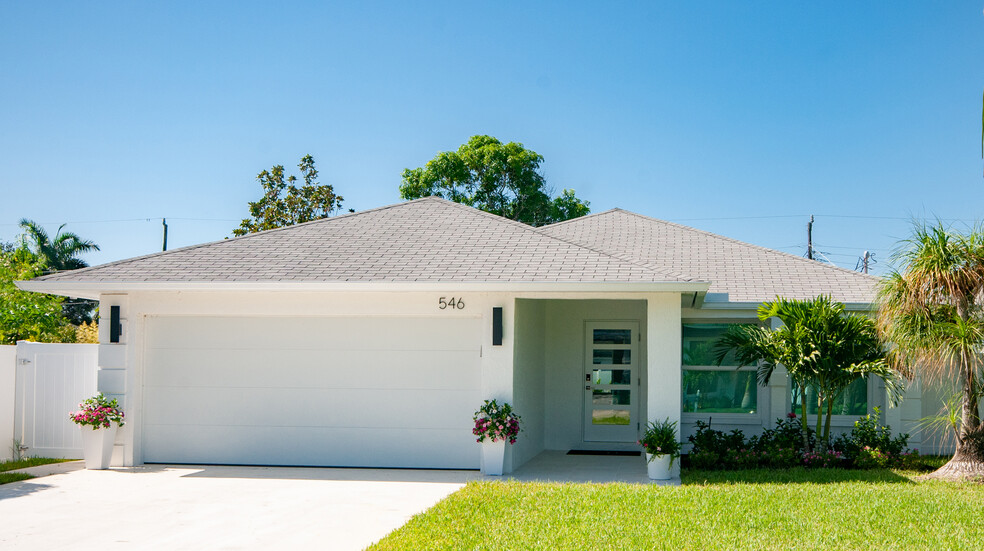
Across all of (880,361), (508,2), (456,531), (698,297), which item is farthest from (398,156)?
(456,531)

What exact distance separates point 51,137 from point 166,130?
2904 millimetres

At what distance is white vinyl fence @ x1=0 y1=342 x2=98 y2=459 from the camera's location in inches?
479

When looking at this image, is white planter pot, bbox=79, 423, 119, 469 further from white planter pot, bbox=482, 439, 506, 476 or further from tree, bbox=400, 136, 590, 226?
tree, bbox=400, 136, 590, 226

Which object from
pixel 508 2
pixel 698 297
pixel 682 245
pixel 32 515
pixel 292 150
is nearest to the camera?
pixel 32 515

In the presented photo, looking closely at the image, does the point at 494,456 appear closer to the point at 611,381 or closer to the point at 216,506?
the point at 216,506

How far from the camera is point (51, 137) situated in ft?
68.9

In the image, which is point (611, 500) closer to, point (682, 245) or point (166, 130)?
point (682, 245)

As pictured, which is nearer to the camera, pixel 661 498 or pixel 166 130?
pixel 661 498

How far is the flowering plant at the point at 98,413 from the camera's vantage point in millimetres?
10766

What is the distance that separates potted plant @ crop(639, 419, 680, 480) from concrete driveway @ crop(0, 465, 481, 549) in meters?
2.28

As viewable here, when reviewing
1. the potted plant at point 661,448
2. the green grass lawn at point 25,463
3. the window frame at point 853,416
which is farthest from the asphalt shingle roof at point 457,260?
the green grass lawn at point 25,463

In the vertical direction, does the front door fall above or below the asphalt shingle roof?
below

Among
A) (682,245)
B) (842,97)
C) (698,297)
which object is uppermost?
(842,97)

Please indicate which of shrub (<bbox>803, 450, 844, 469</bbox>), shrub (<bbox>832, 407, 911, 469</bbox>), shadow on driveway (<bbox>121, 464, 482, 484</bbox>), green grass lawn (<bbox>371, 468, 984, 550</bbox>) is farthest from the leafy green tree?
shrub (<bbox>832, 407, 911, 469</bbox>)
